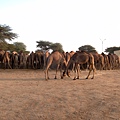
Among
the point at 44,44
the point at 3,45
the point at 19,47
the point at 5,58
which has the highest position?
the point at 44,44

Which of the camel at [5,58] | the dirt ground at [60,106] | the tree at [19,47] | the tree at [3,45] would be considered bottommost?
the dirt ground at [60,106]

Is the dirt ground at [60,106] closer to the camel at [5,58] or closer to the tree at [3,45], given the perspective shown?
the camel at [5,58]

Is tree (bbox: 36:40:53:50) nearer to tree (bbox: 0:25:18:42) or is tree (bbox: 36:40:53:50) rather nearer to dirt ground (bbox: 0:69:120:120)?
tree (bbox: 0:25:18:42)

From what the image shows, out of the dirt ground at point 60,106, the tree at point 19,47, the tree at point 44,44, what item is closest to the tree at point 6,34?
the tree at point 19,47

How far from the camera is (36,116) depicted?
242 inches

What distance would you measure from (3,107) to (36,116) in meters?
1.32

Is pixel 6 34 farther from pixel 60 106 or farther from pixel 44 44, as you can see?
pixel 60 106

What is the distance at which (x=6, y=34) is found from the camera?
3347 centimetres

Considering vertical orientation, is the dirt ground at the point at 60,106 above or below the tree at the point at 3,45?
below

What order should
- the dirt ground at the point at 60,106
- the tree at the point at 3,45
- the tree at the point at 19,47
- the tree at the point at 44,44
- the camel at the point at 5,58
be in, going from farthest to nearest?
1. the tree at the point at 44,44
2. the tree at the point at 19,47
3. the tree at the point at 3,45
4. the camel at the point at 5,58
5. the dirt ground at the point at 60,106

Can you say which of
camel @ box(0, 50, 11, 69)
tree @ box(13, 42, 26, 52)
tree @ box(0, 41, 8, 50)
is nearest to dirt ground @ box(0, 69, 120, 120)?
camel @ box(0, 50, 11, 69)

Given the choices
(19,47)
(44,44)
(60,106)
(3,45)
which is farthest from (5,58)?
(44,44)

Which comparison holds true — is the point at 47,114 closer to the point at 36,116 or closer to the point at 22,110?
the point at 36,116

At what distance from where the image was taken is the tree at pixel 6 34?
1291 inches
